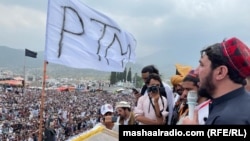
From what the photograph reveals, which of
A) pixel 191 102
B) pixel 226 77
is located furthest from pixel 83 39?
pixel 226 77

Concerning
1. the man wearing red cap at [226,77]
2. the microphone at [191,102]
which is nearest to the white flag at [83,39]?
the microphone at [191,102]

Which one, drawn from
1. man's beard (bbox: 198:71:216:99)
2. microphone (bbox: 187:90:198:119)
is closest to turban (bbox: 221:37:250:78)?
man's beard (bbox: 198:71:216:99)

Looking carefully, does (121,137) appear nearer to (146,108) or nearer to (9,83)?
(146,108)

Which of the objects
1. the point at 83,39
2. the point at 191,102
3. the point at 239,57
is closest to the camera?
the point at 239,57

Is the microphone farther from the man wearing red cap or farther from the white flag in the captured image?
the white flag

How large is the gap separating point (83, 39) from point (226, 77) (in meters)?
4.17

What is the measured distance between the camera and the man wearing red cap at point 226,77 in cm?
184

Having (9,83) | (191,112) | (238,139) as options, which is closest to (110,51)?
(191,112)

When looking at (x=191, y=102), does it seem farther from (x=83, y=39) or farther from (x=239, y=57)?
(x=83, y=39)

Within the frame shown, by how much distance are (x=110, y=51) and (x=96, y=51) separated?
1.12 ft

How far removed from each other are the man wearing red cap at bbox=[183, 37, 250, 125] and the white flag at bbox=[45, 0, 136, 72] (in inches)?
132

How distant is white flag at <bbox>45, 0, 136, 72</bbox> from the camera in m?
5.31

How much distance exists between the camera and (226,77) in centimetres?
190

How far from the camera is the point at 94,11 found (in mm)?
6402
